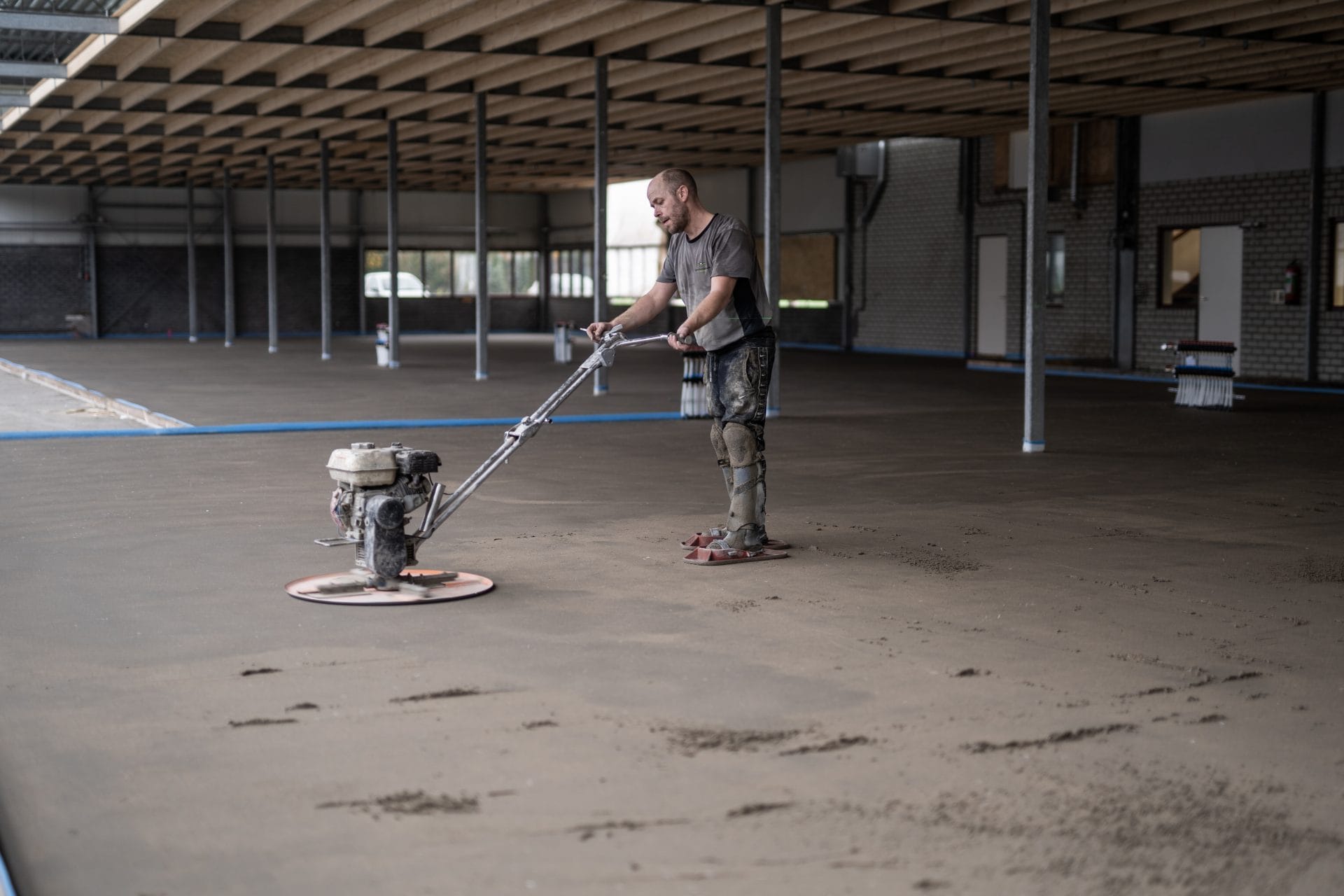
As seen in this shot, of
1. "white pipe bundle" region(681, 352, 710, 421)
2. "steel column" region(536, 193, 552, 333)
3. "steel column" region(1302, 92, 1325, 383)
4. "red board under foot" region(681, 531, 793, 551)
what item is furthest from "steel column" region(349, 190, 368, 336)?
"red board under foot" region(681, 531, 793, 551)

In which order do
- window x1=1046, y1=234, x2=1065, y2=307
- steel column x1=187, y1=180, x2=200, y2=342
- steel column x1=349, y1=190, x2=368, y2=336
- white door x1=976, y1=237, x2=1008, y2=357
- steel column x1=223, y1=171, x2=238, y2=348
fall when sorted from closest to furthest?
window x1=1046, y1=234, x2=1065, y2=307 < white door x1=976, y1=237, x2=1008, y2=357 < steel column x1=223, y1=171, x2=238, y2=348 < steel column x1=187, y1=180, x2=200, y2=342 < steel column x1=349, y1=190, x2=368, y2=336

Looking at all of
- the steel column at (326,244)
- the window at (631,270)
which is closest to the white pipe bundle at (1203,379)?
the steel column at (326,244)

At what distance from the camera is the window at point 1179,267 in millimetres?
23031

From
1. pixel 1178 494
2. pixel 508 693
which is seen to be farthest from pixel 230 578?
pixel 1178 494

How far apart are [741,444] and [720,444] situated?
0.21 m

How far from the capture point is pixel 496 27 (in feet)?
56.0

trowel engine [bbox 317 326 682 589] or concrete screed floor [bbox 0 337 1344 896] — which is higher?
trowel engine [bbox 317 326 682 589]

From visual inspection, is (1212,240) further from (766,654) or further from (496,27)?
(766,654)

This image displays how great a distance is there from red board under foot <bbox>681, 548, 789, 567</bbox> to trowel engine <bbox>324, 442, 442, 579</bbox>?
54.7 inches

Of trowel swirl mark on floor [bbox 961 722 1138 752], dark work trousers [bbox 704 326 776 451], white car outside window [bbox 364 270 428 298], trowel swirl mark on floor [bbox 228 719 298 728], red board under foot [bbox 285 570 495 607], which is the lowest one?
trowel swirl mark on floor [bbox 961 722 1138 752]

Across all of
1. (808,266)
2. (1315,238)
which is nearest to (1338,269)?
(1315,238)

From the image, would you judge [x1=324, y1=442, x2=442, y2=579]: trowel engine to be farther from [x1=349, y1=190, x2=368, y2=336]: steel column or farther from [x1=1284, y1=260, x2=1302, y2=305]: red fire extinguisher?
[x1=349, y1=190, x2=368, y2=336]: steel column

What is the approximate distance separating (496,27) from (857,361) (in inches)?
486

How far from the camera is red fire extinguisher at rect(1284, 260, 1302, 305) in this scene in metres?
21.0
